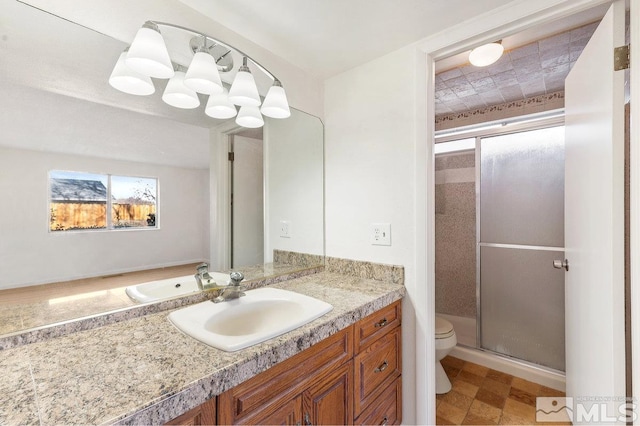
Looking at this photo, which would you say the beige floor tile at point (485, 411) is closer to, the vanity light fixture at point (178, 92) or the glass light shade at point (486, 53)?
the glass light shade at point (486, 53)

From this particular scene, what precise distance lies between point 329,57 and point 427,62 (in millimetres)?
514

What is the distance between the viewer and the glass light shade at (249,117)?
1419mm

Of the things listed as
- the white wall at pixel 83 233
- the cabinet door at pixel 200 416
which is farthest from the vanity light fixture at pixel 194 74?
the cabinet door at pixel 200 416

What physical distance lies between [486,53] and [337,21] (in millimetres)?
915

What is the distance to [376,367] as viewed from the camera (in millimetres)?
1265

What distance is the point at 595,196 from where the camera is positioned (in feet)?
3.95

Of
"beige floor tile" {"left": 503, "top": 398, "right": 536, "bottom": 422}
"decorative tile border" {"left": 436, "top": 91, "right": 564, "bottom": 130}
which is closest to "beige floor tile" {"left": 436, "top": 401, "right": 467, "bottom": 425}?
"beige floor tile" {"left": 503, "top": 398, "right": 536, "bottom": 422}

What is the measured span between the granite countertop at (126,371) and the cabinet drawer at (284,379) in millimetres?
36

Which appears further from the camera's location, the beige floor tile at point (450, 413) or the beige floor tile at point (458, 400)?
the beige floor tile at point (458, 400)

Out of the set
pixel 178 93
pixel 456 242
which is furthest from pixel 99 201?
pixel 456 242

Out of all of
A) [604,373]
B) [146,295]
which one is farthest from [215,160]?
[604,373]

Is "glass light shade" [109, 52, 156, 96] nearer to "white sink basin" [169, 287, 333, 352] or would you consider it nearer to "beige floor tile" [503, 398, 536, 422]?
"white sink basin" [169, 287, 333, 352]

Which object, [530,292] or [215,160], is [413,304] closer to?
[215,160]

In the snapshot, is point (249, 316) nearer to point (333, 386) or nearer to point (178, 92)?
point (333, 386)
